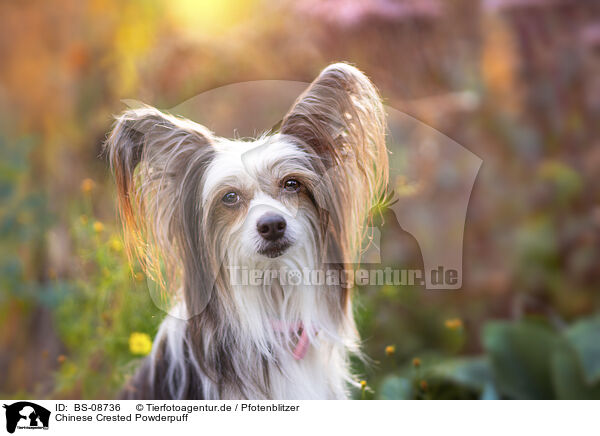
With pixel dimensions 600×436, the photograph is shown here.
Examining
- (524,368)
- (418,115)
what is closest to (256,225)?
(418,115)

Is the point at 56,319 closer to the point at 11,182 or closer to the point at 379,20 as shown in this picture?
the point at 11,182

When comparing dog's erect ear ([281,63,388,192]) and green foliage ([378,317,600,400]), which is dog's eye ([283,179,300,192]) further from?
green foliage ([378,317,600,400])

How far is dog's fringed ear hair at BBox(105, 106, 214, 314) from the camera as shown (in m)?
0.90

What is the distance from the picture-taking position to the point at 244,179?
0.90 meters

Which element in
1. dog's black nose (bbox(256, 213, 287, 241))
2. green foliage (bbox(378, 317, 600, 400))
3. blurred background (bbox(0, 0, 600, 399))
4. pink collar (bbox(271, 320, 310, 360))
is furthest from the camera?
blurred background (bbox(0, 0, 600, 399))

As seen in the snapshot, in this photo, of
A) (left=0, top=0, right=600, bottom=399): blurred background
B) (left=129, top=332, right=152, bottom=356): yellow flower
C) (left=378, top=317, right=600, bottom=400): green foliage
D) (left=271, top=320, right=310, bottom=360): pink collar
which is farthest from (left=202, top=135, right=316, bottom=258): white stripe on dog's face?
(left=0, top=0, right=600, bottom=399): blurred background

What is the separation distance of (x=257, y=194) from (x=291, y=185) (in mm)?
61

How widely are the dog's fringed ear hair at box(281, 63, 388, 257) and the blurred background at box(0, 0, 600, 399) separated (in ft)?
2.46
